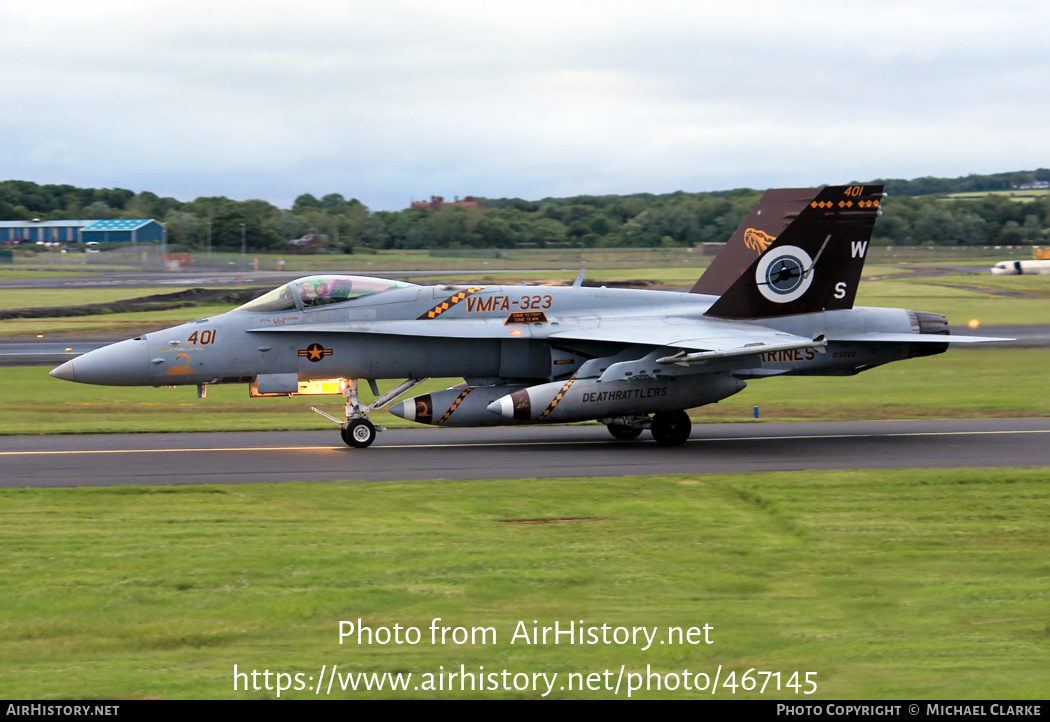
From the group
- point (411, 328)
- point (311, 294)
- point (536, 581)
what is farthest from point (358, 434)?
point (536, 581)

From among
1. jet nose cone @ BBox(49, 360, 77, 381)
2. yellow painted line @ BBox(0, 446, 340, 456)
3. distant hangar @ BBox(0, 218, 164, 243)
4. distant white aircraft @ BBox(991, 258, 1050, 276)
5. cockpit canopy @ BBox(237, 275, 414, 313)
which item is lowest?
yellow painted line @ BBox(0, 446, 340, 456)

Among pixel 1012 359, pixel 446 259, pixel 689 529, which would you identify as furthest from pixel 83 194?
pixel 689 529

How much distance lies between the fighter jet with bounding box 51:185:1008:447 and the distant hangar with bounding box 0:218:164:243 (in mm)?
99882

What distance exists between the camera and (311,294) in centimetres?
1947

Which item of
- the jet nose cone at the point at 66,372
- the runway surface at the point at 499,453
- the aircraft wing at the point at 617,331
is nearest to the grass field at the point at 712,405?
the runway surface at the point at 499,453

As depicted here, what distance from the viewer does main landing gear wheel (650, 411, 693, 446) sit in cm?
1970

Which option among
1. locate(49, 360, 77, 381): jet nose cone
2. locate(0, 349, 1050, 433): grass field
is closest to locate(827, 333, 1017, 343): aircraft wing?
locate(0, 349, 1050, 433): grass field

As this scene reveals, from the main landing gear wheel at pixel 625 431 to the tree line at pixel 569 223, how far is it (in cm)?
6937

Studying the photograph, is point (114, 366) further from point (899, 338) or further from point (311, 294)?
point (899, 338)

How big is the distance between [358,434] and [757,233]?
9.13 meters

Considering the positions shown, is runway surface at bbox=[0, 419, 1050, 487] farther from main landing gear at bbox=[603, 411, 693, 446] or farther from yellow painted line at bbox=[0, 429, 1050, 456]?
main landing gear at bbox=[603, 411, 693, 446]

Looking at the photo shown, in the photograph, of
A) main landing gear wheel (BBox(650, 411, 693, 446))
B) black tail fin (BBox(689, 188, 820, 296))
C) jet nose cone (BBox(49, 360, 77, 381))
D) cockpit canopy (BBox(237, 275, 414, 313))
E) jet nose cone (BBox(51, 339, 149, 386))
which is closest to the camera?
jet nose cone (BBox(49, 360, 77, 381))

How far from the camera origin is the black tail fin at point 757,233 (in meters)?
22.5

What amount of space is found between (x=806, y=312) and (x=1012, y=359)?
16.1 metres
